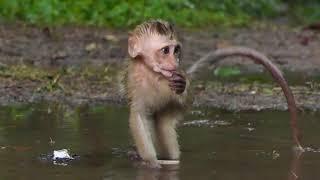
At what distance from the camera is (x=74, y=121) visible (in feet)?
26.6

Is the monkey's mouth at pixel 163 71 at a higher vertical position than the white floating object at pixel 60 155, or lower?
higher

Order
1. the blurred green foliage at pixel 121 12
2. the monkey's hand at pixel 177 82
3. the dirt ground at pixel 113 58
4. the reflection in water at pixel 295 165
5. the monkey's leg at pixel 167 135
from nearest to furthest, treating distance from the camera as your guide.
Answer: the reflection in water at pixel 295 165 < the monkey's hand at pixel 177 82 < the monkey's leg at pixel 167 135 < the dirt ground at pixel 113 58 < the blurred green foliage at pixel 121 12

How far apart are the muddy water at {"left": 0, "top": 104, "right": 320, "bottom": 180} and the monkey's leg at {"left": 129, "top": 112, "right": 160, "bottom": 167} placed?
0.12m

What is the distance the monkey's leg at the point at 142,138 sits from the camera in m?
6.15

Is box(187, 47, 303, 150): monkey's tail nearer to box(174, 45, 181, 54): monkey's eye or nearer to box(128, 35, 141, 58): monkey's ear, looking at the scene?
box(174, 45, 181, 54): monkey's eye

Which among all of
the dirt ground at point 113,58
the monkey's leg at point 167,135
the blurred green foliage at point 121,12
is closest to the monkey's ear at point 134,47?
the monkey's leg at point 167,135

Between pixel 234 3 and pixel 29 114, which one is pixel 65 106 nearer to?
pixel 29 114

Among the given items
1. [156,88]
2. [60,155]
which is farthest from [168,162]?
[60,155]

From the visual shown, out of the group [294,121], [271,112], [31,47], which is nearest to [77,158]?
[294,121]

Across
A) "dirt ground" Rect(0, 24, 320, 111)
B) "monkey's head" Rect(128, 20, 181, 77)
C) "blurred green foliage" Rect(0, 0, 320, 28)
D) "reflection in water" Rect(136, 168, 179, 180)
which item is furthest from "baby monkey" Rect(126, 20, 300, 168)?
"blurred green foliage" Rect(0, 0, 320, 28)

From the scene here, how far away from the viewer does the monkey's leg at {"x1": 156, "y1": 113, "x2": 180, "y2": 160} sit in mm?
6410

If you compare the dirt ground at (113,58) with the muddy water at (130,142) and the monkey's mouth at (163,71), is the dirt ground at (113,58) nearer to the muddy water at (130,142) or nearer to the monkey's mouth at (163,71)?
the muddy water at (130,142)

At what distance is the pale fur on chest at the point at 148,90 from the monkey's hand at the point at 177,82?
0.07 meters

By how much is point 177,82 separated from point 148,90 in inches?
10.9
